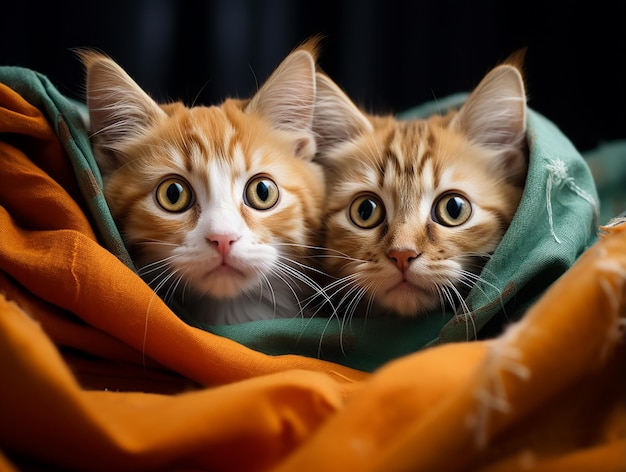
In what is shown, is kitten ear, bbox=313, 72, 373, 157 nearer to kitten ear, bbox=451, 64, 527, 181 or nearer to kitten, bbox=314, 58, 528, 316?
kitten, bbox=314, 58, 528, 316

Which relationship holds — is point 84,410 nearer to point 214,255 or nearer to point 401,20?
point 214,255

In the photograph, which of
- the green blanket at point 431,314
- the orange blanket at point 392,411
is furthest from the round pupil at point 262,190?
the orange blanket at point 392,411

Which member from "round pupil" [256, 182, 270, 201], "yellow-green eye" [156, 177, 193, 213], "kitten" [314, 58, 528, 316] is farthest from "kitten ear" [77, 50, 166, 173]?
"kitten" [314, 58, 528, 316]

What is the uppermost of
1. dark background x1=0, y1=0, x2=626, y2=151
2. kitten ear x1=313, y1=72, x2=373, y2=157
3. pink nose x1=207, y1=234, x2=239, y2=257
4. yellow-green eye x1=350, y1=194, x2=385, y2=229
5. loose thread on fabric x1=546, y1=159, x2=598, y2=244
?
dark background x1=0, y1=0, x2=626, y2=151

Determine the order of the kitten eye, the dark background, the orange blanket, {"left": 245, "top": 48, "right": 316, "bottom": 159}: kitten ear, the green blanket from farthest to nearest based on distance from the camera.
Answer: the dark background < {"left": 245, "top": 48, "right": 316, "bottom": 159}: kitten ear < the kitten eye < the green blanket < the orange blanket

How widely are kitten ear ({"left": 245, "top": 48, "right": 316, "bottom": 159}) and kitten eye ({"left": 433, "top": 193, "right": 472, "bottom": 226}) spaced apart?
1.27 feet

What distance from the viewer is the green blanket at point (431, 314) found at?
1116 mm

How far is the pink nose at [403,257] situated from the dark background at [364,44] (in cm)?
103

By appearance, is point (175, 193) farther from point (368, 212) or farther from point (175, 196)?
point (368, 212)

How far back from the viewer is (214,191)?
122cm

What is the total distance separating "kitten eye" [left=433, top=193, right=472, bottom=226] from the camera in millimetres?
1231

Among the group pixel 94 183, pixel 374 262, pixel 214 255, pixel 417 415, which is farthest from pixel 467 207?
pixel 94 183

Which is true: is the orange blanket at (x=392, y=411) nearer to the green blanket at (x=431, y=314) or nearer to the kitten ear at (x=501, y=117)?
the green blanket at (x=431, y=314)

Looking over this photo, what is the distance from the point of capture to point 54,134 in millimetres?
1176
